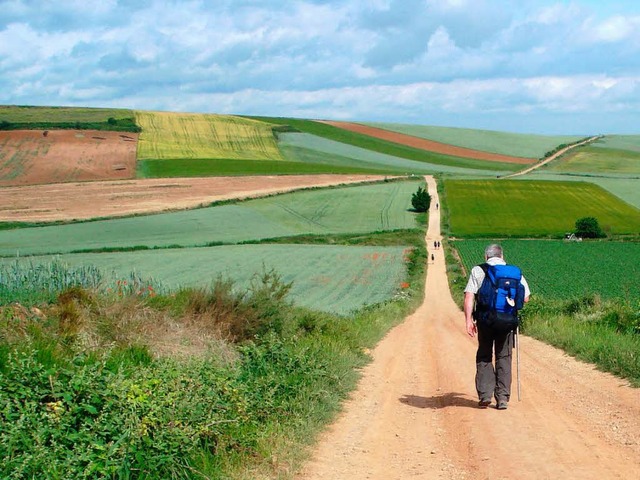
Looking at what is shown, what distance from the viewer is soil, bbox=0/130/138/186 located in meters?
82.3

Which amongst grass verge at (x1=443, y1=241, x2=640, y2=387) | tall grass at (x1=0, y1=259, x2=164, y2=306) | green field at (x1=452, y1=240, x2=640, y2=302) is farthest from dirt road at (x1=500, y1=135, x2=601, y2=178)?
tall grass at (x1=0, y1=259, x2=164, y2=306)

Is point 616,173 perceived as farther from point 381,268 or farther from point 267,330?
point 267,330

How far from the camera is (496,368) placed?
34.1 feet

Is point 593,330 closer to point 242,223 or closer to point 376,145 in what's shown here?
point 242,223

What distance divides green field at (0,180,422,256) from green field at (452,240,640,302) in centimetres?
1143

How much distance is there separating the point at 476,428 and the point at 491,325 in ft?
5.12

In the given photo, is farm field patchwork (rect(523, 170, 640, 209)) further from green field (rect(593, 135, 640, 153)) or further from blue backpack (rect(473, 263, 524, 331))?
blue backpack (rect(473, 263, 524, 331))

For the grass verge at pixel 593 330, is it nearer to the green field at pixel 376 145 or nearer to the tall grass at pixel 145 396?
the tall grass at pixel 145 396

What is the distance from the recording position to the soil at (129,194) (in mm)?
63438

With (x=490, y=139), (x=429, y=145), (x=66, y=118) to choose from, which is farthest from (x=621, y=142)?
(x=66, y=118)

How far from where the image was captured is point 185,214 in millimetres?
65250

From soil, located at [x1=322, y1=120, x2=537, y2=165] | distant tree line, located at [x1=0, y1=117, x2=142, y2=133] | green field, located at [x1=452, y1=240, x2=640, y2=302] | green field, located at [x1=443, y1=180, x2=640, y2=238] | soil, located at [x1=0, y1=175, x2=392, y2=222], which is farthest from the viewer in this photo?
soil, located at [x1=322, y1=120, x2=537, y2=165]

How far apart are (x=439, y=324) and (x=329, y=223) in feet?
137

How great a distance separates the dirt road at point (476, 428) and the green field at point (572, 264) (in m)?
18.7
